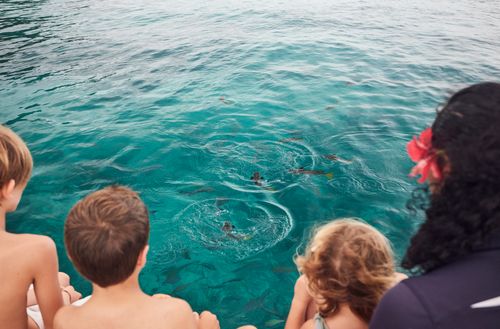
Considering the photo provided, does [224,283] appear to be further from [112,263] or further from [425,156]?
[425,156]

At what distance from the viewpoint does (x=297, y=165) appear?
5.59 meters

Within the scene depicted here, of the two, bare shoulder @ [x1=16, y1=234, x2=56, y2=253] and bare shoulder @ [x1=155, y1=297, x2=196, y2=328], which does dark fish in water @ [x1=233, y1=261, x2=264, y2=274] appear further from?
bare shoulder @ [x1=16, y1=234, x2=56, y2=253]

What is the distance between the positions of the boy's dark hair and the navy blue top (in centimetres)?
139

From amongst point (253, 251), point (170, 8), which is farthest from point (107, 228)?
point (170, 8)

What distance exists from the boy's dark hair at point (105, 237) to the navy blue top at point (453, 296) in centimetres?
139

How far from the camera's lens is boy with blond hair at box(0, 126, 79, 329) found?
216cm

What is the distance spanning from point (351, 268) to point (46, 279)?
2.00m

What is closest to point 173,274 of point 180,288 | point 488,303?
point 180,288

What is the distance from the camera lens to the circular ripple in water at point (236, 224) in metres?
4.23

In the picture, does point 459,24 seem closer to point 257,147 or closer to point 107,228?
point 257,147

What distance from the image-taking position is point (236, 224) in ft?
14.9

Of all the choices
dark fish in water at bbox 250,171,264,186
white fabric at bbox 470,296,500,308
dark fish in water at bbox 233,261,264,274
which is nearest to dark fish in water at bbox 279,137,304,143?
dark fish in water at bbox 250,171,264,186

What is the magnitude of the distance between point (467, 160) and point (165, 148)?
548 cm

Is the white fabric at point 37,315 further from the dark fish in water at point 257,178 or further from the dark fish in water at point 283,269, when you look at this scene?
the dark fish in water at point 257,178
